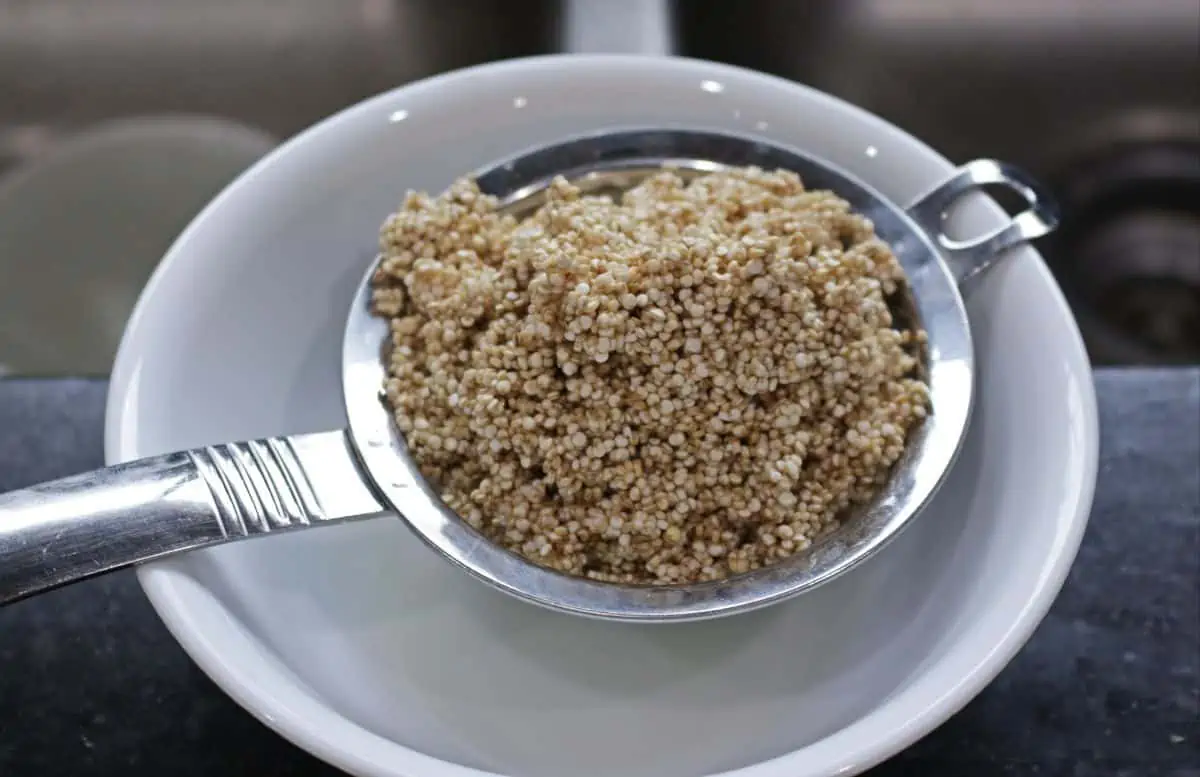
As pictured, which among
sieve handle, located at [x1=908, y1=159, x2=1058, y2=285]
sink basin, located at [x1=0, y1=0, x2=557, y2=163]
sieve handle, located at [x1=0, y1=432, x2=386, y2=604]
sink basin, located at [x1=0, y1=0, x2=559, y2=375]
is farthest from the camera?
sink basin, located at [x1=0, y1=0, x2=557, y2=163]

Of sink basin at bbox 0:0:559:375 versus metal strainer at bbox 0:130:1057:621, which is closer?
metal strainer at bbox 0:130:1057:621

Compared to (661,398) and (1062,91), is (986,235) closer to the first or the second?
(661,398)

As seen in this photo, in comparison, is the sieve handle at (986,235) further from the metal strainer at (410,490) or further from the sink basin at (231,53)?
the sink basin at (231,53)

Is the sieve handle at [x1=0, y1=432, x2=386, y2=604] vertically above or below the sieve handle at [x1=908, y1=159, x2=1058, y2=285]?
below

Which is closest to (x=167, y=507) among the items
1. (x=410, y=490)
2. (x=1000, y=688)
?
(x=410, y=490)

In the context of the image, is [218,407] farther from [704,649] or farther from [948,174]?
[948,174]

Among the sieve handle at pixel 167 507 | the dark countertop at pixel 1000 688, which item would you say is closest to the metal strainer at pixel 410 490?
the sieve handle at pixel 167 507

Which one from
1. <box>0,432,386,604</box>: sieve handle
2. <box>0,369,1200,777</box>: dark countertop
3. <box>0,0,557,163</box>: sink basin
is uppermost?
<box>0,0,557,163</box>: sink basin

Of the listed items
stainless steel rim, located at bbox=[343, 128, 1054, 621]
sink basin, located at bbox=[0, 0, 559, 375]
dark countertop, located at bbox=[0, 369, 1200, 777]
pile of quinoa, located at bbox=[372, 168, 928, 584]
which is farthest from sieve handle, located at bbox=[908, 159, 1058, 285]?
sink basin, located at bbox=[0, 0, 559, 375]

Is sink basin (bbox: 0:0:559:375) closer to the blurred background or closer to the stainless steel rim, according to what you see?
the blurred background
